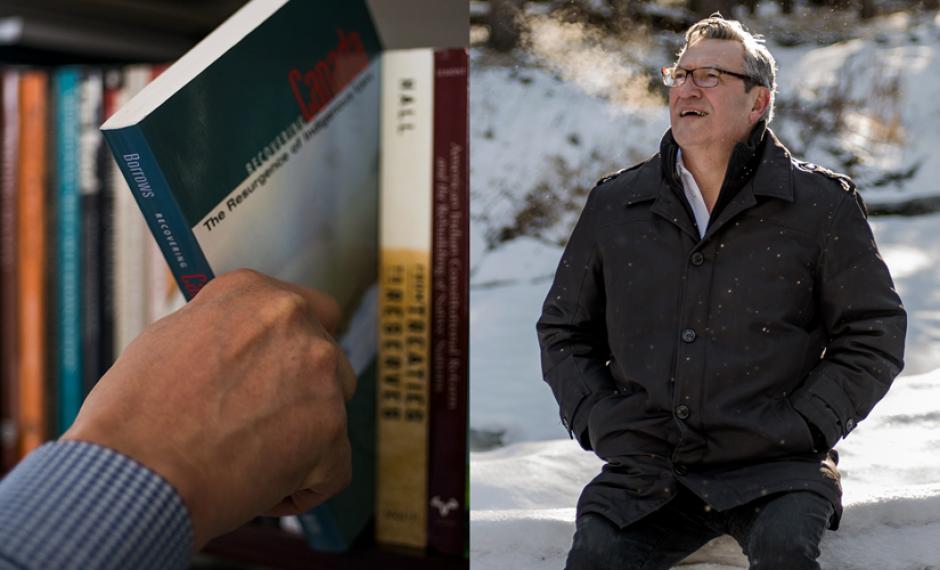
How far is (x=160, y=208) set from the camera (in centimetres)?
51

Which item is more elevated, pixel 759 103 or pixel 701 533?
pixel 759 103

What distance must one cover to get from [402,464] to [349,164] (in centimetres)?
22

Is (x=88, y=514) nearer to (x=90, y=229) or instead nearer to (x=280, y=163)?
(x=280, y=163)

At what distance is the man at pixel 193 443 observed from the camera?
0.42 metres

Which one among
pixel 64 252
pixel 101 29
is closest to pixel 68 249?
pixel 64 252

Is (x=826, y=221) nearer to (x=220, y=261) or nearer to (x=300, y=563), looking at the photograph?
(x=220, y=261)

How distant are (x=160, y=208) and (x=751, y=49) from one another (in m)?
0.33

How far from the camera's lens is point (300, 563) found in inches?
28.2

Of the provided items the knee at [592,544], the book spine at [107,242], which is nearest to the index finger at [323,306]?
the knee at [592,544]

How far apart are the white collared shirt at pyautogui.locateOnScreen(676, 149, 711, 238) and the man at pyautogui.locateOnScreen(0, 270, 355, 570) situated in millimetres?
222

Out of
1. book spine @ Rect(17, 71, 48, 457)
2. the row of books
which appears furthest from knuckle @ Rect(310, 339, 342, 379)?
book spine @ Rect(17, 71, 48, 457)

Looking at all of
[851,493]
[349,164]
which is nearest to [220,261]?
[349,164]

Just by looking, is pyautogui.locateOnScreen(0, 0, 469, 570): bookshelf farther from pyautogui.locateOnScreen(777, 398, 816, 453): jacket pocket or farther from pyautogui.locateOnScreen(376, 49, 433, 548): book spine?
pyautogui.locateOnScreen(777, 398, 816, 453): jacket pocket

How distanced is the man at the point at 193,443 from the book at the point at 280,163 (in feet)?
0.13
